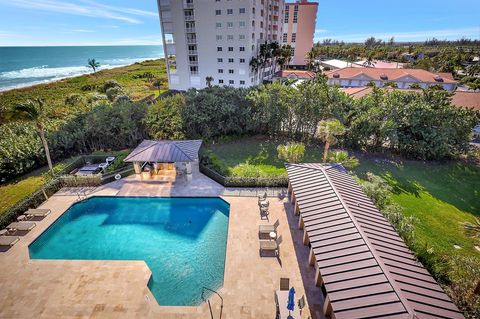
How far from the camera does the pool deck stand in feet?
36.1

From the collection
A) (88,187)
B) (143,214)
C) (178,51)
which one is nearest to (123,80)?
(178,51)

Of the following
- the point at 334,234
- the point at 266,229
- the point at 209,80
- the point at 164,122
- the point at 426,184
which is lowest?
the point at 426,184

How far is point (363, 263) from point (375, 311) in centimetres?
192

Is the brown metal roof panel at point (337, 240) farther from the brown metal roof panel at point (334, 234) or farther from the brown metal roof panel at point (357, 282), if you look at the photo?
the brown metal roof panel at point (357, 282)

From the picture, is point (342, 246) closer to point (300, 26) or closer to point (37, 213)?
point (37, 213)

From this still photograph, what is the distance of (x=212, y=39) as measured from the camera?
167 ft

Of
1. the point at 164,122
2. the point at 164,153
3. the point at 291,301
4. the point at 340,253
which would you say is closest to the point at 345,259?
the point at 340,253

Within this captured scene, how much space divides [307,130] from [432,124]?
41.7 feet

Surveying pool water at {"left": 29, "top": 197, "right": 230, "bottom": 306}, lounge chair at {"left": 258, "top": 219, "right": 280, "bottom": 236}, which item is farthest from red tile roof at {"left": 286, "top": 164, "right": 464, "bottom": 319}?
pool water at {"left": 29, "top": 197, "right": 230, "bottom": 306}

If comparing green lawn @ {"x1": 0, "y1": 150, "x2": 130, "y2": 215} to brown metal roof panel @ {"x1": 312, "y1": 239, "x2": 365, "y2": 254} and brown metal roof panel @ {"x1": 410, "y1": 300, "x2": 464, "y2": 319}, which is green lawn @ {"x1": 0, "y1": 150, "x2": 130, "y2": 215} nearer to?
brown metal roof panel @ {"x1": 312, "y1": 239, "x2": 365, "y2": 254}

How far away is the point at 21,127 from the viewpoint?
26062mm

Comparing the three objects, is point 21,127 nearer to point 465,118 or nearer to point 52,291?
point 52,291

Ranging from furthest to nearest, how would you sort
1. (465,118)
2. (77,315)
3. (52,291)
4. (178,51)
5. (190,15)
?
(178,51) → (190,15) → (465,118) → (52,291) → (77,315)

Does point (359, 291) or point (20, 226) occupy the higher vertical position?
point (359, 291)
